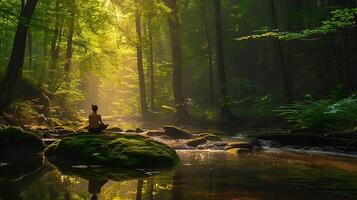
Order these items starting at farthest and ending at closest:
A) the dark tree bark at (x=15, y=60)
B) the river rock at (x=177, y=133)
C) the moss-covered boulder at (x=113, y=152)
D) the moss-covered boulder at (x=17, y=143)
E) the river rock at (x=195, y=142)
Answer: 1. the river rock at (x=177, y=133)
2. the dark tree bark at (x=15, y=60)
3. the river rock at (x=195, y=142)
4. the moss-covered boulder at (x=17, y=143)
5. the moss-covered boulder at (x=113, y=152)

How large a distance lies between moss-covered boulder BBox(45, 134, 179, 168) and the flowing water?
61 centimetres

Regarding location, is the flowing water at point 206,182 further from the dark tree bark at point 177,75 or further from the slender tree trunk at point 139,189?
the dark tree bark at point 177,75

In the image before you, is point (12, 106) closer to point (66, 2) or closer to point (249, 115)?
point (66, 2)

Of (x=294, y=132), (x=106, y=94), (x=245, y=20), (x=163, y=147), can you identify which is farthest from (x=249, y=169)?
(x=106, y=94)

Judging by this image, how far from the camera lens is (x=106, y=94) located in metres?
86.5

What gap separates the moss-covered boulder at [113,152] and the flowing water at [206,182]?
0.61 m

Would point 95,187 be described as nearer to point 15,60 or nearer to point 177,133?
point 177,133

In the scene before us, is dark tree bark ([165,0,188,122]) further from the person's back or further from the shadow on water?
the shadow on water

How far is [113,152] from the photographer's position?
438 inches

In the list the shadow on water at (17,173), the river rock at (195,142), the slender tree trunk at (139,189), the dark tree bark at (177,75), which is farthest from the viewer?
the dark tree bark at (177,75)

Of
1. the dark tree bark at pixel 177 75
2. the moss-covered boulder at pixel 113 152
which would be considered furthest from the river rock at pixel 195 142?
the dark tree bark at pixel 177 75

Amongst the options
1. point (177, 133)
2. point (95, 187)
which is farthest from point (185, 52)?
point (95, 187)

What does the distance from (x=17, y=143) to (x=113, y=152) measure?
402 centimetres

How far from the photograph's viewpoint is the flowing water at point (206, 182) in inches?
288
